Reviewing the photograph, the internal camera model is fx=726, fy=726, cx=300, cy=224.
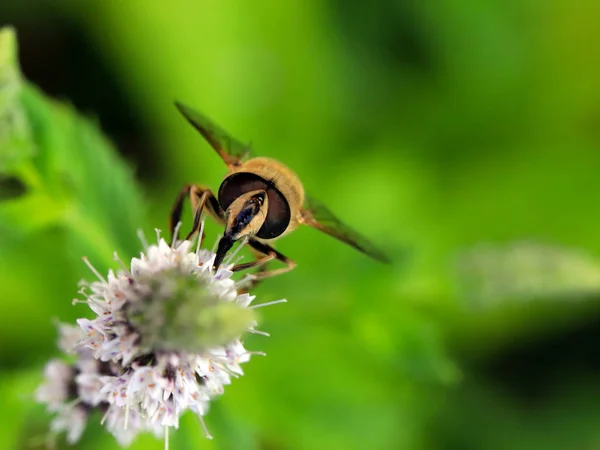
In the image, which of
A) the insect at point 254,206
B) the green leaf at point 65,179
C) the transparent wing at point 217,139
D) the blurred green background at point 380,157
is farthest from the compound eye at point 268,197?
the blurred green background at point 380,157

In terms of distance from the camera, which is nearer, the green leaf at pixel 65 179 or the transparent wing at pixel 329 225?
the transparent wing at pixel 329 225

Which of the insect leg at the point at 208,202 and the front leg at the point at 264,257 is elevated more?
the insect leg at the point at 208,202

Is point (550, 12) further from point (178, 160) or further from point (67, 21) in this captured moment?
point (67, 21)

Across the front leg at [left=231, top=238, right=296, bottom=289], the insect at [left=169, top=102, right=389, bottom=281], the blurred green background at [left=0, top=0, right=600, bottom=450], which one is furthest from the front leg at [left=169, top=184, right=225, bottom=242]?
the blurred green background at [left=0, top=0, right=600, bottom=450]

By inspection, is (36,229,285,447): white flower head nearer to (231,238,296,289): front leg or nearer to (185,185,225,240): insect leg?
(231,238,296,289): front leg

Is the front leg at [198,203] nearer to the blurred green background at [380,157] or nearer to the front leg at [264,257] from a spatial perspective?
the front leg at [264,257]

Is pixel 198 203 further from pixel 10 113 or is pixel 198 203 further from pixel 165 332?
pixel 10 113
